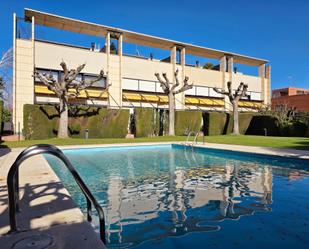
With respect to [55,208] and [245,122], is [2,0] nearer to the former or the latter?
[55,208]

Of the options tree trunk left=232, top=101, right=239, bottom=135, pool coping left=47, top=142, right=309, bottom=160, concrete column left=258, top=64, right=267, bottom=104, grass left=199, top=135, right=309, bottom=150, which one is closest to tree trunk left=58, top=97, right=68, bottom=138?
pool coping left=47, top=142, right=309, bottom=160

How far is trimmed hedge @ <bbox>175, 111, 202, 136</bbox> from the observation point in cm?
2842

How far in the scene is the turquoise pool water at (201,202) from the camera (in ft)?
14.6

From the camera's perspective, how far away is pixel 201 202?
6.34 metres

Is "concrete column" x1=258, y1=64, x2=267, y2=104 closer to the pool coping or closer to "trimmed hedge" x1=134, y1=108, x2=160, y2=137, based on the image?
"trimmed hedge" x1=134, y1=108, x2=160, y2=137

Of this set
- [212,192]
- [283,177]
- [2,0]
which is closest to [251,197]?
[212,192]

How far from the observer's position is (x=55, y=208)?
440 centimetres

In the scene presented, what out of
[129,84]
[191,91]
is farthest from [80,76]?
[191,91]

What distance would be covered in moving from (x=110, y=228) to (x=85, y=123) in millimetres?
19989

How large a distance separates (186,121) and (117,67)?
9962 mm

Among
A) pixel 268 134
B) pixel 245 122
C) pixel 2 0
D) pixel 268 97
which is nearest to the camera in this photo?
pixel 2 0

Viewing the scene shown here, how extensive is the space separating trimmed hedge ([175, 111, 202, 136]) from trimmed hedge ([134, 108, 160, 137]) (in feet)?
8.87

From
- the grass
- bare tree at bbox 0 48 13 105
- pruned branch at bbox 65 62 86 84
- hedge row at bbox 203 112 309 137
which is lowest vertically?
the grass

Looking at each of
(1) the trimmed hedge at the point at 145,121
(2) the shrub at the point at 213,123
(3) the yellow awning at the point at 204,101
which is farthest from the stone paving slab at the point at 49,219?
(3) the yellow awning at the point at 204,101
